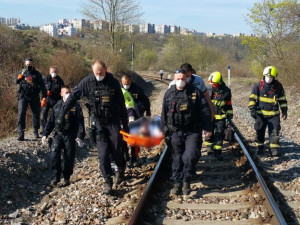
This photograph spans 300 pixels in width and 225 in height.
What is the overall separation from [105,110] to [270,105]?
3.92 m

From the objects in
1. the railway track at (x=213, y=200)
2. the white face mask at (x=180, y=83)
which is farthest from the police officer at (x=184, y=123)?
the railway track at (x=213, y=200)

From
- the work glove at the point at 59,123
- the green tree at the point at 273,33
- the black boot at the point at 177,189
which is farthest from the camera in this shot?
the green tree at the point at 273,33

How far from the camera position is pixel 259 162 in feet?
23.8

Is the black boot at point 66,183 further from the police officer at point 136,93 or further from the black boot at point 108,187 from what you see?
the police officer at point 136,93

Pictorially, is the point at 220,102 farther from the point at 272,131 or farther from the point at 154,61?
the point at 154,61

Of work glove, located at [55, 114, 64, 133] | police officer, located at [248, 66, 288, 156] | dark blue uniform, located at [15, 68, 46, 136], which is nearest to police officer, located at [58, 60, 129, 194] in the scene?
work glove, located at [55, 114, 64, 133]

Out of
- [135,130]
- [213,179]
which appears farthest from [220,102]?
[135,130]

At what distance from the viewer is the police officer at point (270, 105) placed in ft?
24.6

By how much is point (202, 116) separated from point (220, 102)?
216cm

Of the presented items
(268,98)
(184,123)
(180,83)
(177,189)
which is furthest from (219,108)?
(177,189)

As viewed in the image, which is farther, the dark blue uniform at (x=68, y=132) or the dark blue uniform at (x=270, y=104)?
the dark blue uniform at (x=270, y=104)

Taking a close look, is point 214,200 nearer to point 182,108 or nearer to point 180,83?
point 182,108

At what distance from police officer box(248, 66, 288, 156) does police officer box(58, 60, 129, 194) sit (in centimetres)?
337

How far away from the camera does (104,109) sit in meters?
5.40
